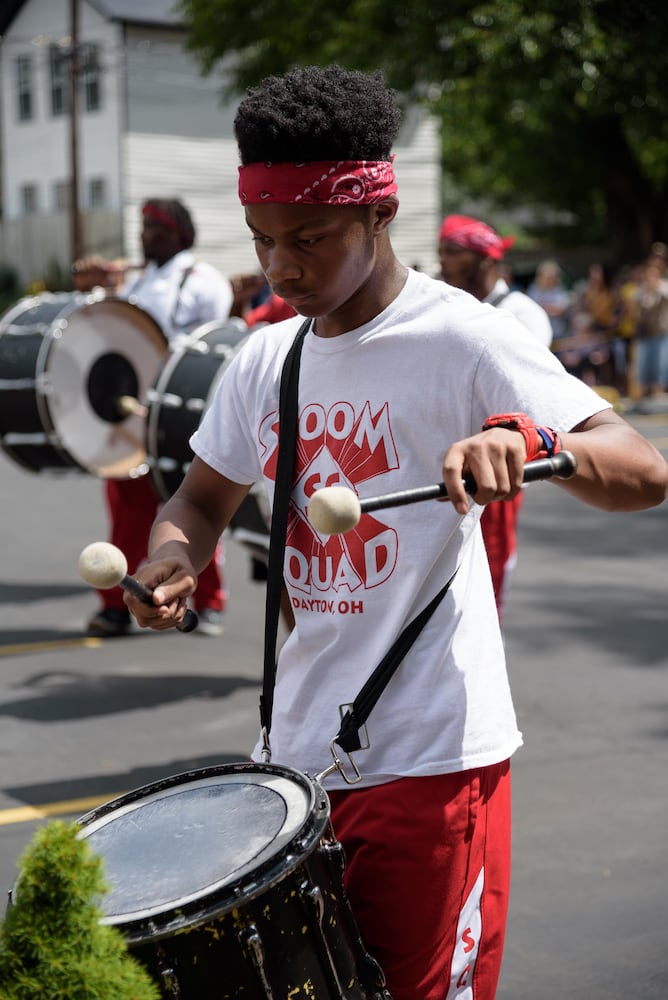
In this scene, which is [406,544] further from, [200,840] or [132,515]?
[132,515]

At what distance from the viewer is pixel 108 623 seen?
23.2 feet

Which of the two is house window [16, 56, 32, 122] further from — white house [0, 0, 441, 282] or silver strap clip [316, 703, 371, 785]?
silver strap clip [316, 703, 371, 785]

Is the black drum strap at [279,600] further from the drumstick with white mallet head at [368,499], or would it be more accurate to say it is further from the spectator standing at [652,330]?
the spectator standing at [652,330]

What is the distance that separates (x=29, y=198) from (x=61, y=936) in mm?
36484

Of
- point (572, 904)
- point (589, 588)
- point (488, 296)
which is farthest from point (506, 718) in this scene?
point (589, 588)

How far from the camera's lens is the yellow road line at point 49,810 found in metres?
Answer: 4.60

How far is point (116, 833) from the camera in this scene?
81.0 inches

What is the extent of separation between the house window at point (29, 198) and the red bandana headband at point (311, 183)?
35350 millimetres

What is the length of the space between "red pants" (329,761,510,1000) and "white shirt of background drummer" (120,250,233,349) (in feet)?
16.6

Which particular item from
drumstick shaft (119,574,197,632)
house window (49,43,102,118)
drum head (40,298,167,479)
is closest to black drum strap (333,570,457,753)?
drumstick shaft (119,574,197,632)

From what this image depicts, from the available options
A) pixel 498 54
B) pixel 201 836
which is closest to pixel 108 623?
pixel 201 836

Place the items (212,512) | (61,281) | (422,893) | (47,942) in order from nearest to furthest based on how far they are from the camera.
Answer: (47,942), (422,893), (212,512), (61,281)

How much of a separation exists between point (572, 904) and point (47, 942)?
2.64 meters

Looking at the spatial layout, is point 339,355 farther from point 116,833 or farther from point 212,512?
point 116,833
